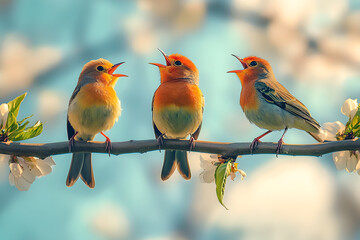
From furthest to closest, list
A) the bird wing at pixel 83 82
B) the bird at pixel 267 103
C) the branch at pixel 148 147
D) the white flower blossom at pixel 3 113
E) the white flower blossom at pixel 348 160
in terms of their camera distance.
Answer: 1. the bird wing at pixel 83 82
2. the bird at pixel 267 103
3. the white flower blossom at pixel 348 160
4. the white flower blossom at pixel 3 113
5. the branch at pixel 148 147

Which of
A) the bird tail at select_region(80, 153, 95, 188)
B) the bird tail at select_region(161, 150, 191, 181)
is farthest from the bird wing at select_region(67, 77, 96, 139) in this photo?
the bird tail at select_region(161, 150, 191, 181)

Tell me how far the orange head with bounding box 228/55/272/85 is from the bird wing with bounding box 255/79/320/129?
0.08 meters

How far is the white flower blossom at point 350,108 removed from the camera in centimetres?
264

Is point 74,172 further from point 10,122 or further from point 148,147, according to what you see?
point 148,147

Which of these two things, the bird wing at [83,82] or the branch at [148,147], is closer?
the branch at [148,147]

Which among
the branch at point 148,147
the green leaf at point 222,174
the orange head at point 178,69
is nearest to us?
the green leaf at point 222,174

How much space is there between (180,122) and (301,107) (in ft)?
3.54

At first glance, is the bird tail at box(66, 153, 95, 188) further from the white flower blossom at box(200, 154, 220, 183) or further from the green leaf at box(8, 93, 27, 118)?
the white flower blossom at box(200, 154, 220, 183)

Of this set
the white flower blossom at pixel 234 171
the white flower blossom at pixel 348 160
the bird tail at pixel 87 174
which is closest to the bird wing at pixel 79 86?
the bird tail at pixel 87 174

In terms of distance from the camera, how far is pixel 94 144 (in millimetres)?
2562

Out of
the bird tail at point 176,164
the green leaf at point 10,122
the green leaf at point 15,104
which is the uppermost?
the green leaf at point 15,104

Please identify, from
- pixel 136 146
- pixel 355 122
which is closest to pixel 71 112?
pixel 136 146

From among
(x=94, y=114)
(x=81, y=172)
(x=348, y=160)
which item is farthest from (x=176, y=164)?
(x=348, y=160)

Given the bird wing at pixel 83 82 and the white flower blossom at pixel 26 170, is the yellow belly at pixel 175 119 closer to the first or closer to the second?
the bird wing at pixel 83 82
